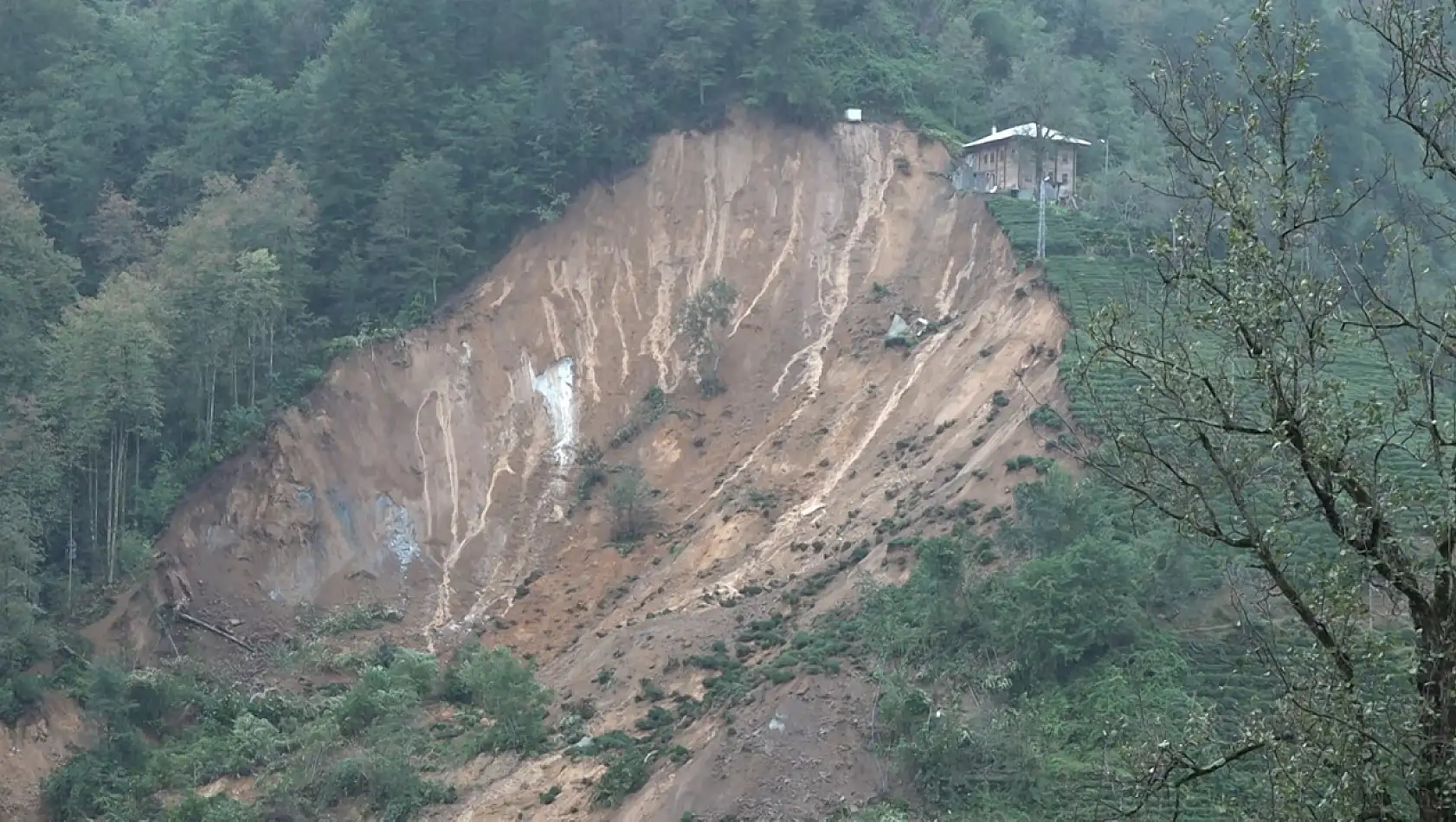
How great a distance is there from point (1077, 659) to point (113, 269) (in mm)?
26450

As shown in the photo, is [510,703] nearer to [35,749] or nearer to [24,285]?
[35,749]

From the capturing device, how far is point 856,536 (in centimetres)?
2881

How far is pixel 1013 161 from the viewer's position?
3803 cm

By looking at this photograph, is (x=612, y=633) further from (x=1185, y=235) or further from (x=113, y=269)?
(x=1185, y=235)

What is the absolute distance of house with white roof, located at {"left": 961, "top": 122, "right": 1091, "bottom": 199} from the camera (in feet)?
124

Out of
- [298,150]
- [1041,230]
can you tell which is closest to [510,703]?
[1041,230]

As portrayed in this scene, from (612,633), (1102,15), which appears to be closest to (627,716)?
(612,633)

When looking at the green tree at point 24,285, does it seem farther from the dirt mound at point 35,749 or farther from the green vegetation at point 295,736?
the dirt mound at point 35,749

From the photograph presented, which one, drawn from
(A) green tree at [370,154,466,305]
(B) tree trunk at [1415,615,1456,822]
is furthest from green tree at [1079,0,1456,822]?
(A) green tree at [370,154,466,305]

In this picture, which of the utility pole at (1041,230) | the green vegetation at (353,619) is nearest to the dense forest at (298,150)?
the green vegetation at (353,619)

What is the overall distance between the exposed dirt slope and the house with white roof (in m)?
0.87

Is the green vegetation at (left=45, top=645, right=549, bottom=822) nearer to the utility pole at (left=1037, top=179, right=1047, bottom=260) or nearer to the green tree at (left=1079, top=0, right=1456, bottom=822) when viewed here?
the utility pole at (left=1037, top=179, right=1047, bottom=260)

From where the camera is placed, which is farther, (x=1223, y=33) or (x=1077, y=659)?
(x=1077, y=659)

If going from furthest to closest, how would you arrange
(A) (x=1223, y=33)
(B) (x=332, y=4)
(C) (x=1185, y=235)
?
(B) (x=332, y=4) < (A) (x=1223, y=33) < (C) (x=1185, y=235)
